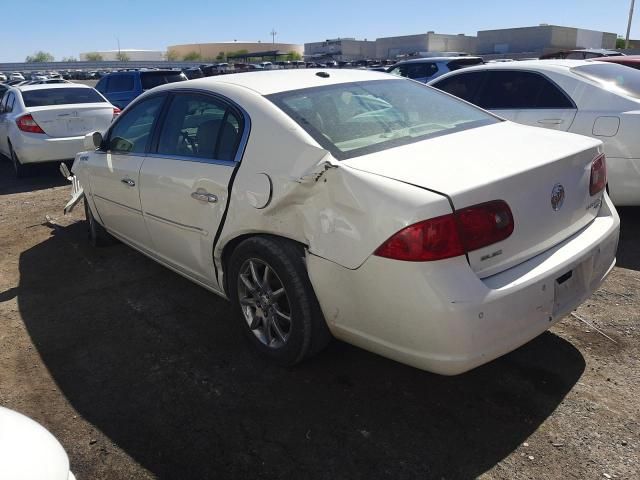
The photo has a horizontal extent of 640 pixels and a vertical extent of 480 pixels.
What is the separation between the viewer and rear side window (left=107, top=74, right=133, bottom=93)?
14.3m

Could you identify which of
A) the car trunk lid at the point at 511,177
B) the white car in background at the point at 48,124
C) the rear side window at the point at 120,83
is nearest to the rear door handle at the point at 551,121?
the car trunk lid at the point at 511,177

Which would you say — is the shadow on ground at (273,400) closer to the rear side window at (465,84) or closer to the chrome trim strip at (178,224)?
the chrome trim strip at (178,224)

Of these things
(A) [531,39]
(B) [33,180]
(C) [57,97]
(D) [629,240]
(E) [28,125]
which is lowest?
(B) [33,180]

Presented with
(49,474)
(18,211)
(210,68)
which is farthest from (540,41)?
(49,474)

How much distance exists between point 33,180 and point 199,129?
7.01 m

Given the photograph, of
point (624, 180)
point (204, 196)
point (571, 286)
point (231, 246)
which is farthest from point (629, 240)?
point (204, 196)

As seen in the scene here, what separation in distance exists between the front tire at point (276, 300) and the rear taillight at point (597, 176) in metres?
1.64

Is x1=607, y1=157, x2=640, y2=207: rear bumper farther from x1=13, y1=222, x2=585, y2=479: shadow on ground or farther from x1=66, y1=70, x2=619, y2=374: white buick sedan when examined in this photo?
x1=13, y1=222, x2=585, y2=479: shadow on ground

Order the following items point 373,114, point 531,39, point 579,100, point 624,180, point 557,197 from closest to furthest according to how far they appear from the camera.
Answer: point 557,197 → point 373,114 → point 624,180 → point 579,100 → point 531,39

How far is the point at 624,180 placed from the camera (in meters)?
4.86

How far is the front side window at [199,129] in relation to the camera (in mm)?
3285

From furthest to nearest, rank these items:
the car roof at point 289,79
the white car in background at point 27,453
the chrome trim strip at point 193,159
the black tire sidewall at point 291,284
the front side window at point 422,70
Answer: the front side window at point 422,70 < the car roof at point 289,79 < the chrome trim strip at point 193,159 < the black tire sidewall at point 291,284 < the white car in background at point 27,453

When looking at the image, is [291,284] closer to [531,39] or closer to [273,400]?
[273,400]

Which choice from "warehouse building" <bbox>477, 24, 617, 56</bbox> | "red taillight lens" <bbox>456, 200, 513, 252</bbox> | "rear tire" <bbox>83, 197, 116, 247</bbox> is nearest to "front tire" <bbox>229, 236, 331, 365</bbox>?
"red taillight lens" <bbox>456, 200, 513, 252</bbox>
